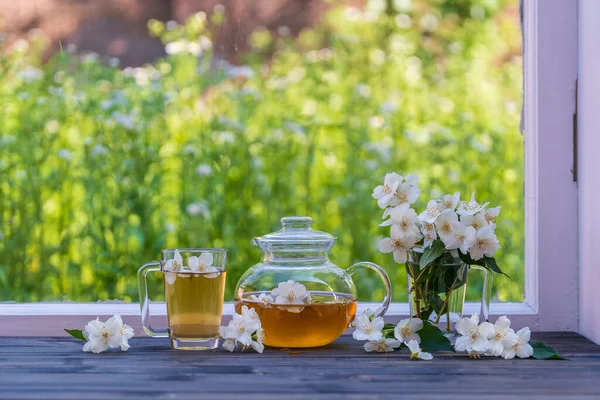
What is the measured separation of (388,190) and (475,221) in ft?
0.47

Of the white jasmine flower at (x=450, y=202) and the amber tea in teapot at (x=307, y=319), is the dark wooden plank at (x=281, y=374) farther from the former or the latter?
the white jasmine flower at (x=450, y=202)

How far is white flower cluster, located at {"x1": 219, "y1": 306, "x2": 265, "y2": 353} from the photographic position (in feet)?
3.92

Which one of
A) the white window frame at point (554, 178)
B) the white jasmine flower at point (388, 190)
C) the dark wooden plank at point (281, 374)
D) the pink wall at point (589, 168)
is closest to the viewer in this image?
the dark wooden plank at point (281, 374)

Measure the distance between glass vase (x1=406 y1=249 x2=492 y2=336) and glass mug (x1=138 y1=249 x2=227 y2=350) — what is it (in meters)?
0.31

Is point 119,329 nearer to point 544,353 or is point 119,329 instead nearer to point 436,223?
point 436,223

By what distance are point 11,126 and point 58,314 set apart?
460 mm

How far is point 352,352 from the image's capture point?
4.07 feet

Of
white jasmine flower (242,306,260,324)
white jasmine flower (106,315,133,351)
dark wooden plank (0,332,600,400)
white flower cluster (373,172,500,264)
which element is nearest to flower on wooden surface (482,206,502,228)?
white flower cluster (373,172,500,264)

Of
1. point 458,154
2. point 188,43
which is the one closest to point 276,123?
point 188,43

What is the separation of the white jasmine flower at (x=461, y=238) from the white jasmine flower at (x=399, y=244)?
0.06m

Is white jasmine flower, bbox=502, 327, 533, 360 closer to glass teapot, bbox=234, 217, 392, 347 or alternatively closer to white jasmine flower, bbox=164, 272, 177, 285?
glass teapot, bbox=234, 217, 392, 347

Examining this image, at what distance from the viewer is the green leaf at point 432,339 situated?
1218 mm

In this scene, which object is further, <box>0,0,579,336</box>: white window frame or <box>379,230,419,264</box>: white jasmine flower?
<box>0,0,579,336</box>: white window frame

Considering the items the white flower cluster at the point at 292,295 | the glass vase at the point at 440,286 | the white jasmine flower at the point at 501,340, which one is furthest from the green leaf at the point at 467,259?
the white flower cluster at the point at 292,295
